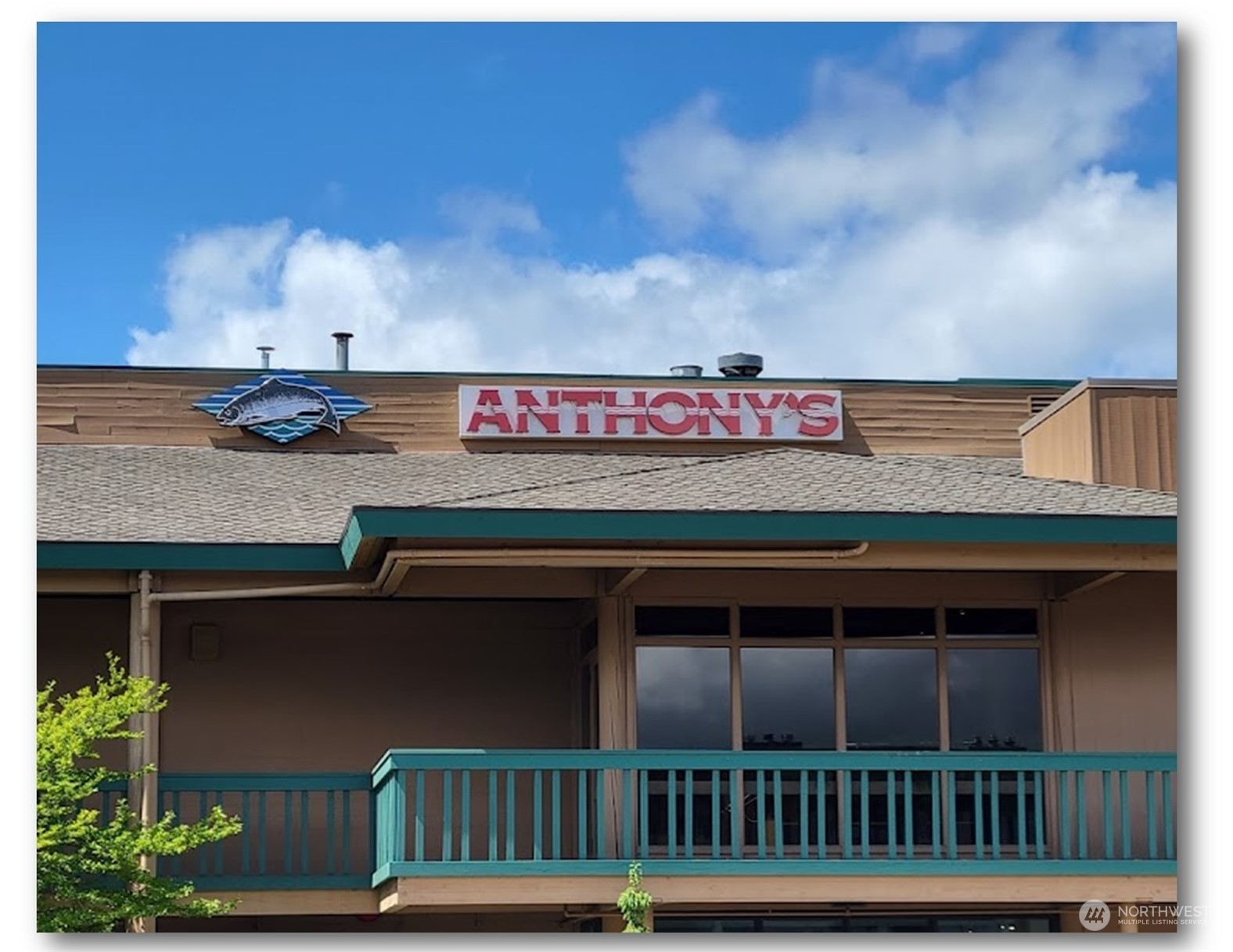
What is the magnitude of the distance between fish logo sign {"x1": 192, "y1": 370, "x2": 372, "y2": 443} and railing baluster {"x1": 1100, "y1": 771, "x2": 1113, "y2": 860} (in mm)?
6861

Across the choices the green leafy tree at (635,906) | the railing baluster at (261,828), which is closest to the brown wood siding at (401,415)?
the railing baluster at (261,828)

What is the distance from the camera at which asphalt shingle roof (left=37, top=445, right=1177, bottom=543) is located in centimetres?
1449

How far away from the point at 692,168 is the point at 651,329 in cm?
348

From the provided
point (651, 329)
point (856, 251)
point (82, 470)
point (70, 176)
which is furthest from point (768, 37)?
point (82, 470)

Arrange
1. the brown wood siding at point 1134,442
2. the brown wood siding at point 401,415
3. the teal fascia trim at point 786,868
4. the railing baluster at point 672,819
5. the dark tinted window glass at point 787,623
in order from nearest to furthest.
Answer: the teal fascia trim at point 786,868, the railing baluster at point 672,819, the dark tinted window glass at point 787,623, the brown wood siding at point 1134,442, the brown wood siding at point 401,415

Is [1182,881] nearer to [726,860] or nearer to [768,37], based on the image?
[726,860]

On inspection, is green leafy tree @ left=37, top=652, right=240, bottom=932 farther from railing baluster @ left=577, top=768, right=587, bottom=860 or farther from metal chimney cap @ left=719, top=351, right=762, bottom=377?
metal chimney cap @ left=719, top=351, right=762, bottom=377

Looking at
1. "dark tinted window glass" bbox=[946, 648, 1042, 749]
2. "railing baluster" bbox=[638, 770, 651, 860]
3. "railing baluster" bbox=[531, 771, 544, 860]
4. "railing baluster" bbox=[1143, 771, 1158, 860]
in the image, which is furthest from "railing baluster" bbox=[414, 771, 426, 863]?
"railing baluster" bbox=[1143, 771, 1158, 860]

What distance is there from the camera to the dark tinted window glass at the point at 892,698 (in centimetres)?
1559

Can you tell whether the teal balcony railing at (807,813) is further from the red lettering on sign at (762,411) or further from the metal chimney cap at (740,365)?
the metal chimney cap at (740,365)

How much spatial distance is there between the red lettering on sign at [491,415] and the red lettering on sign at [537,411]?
0.36 feet

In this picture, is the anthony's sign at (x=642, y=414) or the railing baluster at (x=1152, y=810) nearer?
the railing baluster at (x=1152, y=810)

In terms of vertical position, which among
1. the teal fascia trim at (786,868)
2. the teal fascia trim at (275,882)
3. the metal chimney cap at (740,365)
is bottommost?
the teal fascia trim at (275,882)

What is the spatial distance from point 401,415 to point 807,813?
19.0ft
